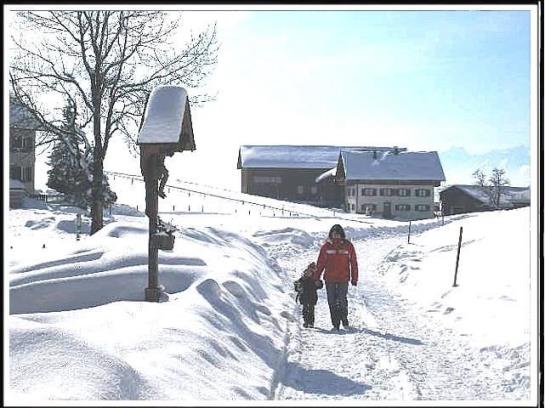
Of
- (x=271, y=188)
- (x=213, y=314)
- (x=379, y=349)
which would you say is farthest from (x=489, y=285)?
(x=271, y=188)

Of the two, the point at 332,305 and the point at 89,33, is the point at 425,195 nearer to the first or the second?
the point at 89,33

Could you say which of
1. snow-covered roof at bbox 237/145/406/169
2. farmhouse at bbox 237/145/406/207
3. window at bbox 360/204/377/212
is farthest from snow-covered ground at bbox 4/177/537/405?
snow-covered roof at bbox 237/145/406/169

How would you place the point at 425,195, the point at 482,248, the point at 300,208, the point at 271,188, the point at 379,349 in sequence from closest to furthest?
the point at 379,349 < the point at 482,248 < the point at 300,208 < the point at 425,195 < the point at 271,188

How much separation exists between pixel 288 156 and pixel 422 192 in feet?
56.3

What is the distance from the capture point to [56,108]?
18203 mm

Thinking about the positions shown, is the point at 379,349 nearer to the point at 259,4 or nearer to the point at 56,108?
the point at 259,4

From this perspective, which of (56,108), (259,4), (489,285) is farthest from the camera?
(56,108)

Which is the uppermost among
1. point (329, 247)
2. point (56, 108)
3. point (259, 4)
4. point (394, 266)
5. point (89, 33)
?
point (89, 33)

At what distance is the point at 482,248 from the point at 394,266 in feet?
8.35

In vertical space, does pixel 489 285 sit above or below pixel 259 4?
below

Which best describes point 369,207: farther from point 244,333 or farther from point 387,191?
point 244,333

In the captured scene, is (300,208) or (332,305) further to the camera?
(300,208)

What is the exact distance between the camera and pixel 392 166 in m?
57.7

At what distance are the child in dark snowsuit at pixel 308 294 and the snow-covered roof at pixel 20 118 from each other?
11722mm
